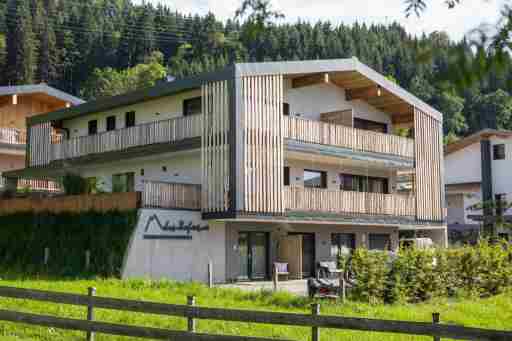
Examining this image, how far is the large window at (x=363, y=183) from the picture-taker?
1283 inches

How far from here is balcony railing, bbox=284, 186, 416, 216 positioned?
27.2 m

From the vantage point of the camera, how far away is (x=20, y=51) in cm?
8794

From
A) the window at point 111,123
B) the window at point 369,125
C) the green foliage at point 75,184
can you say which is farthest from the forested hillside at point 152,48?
the green foliage at point 75,184

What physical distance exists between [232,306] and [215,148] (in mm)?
9934

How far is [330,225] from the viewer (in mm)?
Answer: 31531

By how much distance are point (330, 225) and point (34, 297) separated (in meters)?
21.7

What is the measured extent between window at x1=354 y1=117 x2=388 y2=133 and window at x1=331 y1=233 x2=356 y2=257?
501 cm

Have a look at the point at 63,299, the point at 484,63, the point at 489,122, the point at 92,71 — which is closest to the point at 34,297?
the point at 63,299

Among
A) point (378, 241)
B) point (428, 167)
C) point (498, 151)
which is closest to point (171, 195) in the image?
point (378, 241)

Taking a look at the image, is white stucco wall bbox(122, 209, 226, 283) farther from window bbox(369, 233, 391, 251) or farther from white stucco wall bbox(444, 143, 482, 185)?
white stucco wall bbox(444, 143, 482, 185)

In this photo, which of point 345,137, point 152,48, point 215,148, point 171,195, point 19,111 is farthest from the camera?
point 152,48

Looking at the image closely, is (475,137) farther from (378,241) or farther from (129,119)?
(129,119)

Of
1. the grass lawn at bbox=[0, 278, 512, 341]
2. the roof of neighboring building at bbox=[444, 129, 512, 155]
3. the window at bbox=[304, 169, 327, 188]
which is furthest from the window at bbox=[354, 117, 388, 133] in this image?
the grass lawn at bbox=[0, 278, 512, 341]

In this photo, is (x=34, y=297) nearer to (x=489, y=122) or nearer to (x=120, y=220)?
(x=120, y=220)
